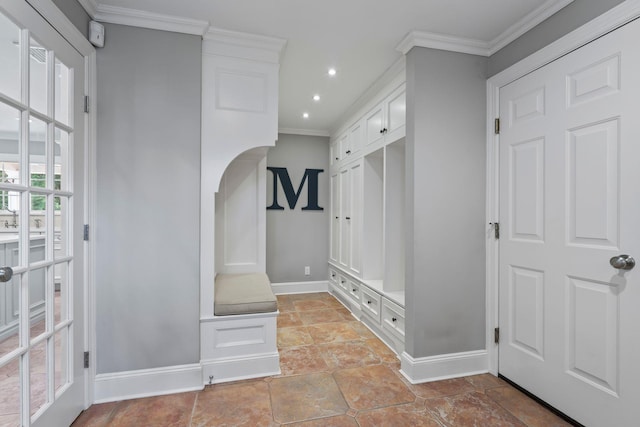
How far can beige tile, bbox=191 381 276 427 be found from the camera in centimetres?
170

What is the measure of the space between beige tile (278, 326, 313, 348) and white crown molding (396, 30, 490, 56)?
2.55 meters

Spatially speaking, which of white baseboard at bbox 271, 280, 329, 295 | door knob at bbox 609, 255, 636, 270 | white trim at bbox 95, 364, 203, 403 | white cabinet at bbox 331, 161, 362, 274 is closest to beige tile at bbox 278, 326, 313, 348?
white trim at bbox 95, 364, 203, 403

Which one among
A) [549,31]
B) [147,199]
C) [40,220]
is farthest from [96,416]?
[549,31]

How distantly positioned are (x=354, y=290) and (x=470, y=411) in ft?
6.04

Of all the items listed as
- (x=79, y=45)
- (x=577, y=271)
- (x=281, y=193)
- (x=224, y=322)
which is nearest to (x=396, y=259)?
(x=577, y=271)

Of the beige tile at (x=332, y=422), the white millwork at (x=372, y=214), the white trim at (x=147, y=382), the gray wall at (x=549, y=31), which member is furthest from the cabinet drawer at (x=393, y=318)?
the gray wall at (x=549, y=31)

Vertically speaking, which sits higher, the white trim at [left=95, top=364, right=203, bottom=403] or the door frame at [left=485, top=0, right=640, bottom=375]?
the door frame at [left=485, top=0, right=640, bottom=375]

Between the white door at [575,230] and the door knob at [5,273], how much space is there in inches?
108

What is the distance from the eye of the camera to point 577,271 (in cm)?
170

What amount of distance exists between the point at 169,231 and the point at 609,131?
2.57 metres

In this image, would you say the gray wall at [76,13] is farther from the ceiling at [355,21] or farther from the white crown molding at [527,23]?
the white crown molding at [527,23]

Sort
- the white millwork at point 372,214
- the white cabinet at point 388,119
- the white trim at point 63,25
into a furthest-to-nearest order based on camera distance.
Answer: the white millwork at point 372,214, the white cabinet at point 388,119, the white trim at point 63,25

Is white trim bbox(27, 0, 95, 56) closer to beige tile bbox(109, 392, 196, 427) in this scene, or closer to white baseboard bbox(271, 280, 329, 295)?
beige tile bbox(109, 392, 196, 427)

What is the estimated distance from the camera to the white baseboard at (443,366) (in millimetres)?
2135
